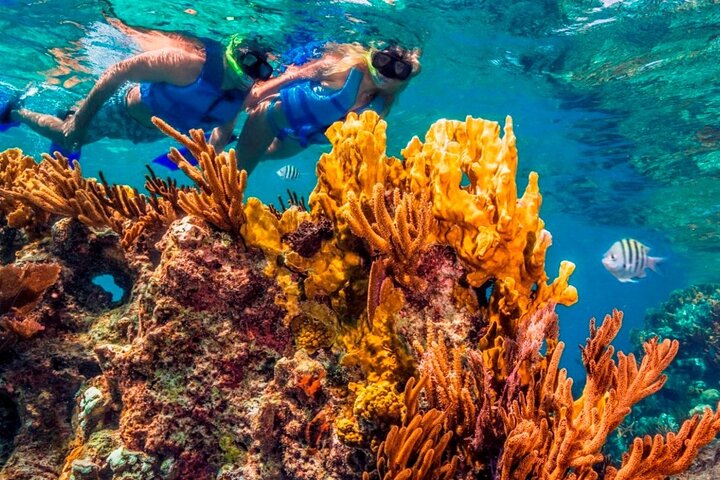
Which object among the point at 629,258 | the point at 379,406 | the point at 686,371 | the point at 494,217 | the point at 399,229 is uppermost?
the point at 494,217

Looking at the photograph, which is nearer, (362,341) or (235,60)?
(362,341)

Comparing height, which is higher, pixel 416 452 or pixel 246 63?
pixel 246 63

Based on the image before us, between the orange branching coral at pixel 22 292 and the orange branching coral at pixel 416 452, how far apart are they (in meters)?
3.12

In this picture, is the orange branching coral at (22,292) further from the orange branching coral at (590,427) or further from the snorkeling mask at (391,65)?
the snorkeling mask at (391,65)

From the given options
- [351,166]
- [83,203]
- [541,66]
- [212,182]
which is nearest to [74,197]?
[83,203]

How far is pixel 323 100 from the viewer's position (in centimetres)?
521

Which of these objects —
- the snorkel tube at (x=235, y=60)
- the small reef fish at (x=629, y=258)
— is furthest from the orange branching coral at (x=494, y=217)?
the small reef fish at (x=629, y=258)

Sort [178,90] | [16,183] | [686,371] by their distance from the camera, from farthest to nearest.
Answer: [686,371]
[178,90]
[16,183]

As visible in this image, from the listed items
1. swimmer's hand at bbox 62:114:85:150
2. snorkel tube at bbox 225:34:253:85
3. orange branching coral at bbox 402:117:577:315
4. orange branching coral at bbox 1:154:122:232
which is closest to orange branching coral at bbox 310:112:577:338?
orange branching coral at bbox 402:117:577:315

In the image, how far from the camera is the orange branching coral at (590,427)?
199 centimetres

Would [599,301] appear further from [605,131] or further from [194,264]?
[194,264]

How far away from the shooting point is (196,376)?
2.75 m

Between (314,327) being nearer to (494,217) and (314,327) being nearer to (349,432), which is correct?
(349,432)

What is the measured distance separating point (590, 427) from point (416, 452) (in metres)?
0.86
